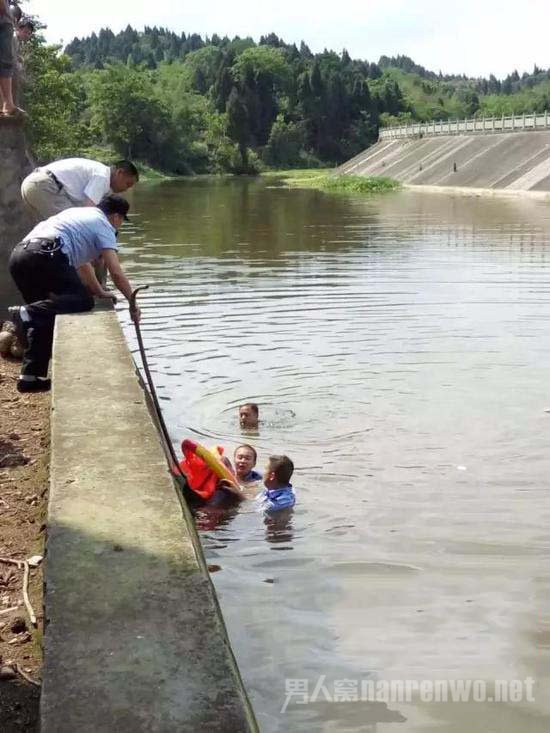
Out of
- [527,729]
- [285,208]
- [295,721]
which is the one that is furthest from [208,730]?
[285,208]

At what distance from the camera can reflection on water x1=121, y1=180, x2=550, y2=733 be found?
5262 millimetres

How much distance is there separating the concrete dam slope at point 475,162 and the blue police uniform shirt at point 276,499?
51313mm

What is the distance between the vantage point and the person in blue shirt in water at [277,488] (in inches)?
306

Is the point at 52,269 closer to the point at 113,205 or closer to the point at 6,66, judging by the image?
the point at 113,205

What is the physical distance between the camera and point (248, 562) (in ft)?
22.1

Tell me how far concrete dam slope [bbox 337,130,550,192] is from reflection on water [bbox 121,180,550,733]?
40.6m

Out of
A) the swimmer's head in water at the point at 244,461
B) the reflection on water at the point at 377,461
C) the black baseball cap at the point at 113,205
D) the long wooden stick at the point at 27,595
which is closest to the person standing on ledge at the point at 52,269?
the black baseball cap at the point at 113,205

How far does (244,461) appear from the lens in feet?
27.9

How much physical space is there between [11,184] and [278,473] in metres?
5.31

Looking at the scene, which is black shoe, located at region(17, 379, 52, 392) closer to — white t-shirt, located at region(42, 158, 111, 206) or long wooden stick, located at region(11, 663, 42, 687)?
white t-shirt, located at region(42, 158, 111, 206)

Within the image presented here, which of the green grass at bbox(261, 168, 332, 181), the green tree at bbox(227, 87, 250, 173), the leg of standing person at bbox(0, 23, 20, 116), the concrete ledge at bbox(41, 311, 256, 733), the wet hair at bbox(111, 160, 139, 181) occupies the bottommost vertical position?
the concrete ledge at bbox(41, 311, 256, 733)

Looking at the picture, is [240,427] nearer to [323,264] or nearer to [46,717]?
[46,717]

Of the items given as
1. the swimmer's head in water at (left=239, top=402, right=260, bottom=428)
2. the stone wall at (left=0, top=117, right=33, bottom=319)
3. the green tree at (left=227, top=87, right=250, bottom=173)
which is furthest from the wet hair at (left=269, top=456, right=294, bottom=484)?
the green tree at (left=227, top=87, right=250, bottom=173)

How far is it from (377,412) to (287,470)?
3.01m
